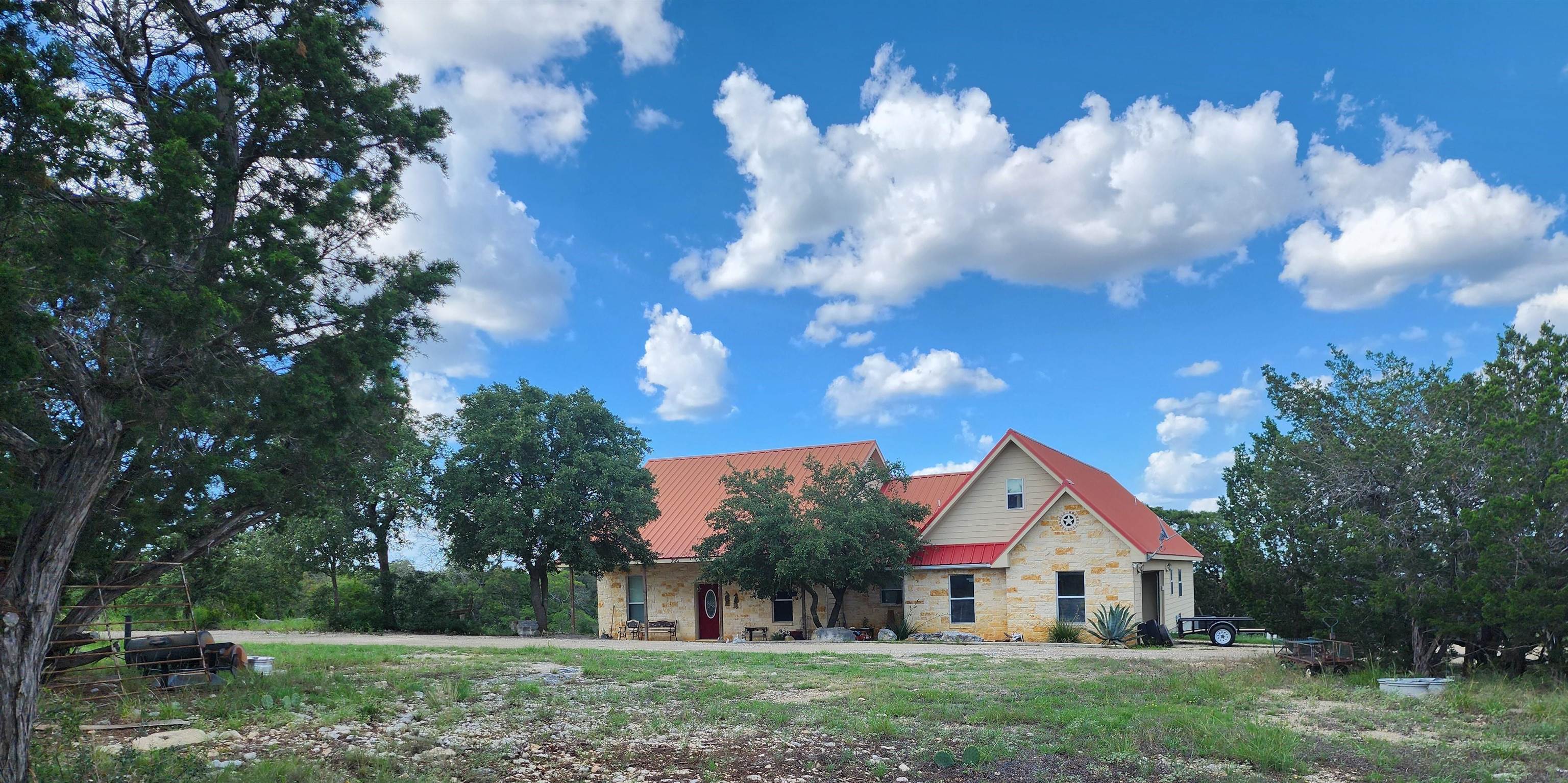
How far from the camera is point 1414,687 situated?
13.0 metres

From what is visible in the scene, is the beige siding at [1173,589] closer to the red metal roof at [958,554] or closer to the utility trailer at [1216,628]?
the utility trailer at [1216,628]

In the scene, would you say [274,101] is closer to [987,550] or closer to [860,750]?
[860,750]

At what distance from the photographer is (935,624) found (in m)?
28.6

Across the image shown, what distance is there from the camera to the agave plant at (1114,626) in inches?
1005

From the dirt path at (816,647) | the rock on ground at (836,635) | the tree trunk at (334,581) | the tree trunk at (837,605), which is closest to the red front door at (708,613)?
the dirt path at (816,647)

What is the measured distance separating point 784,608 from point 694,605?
3.15m

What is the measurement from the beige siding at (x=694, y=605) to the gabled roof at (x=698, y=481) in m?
0.91

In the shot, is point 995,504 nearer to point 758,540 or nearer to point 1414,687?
point 758,540

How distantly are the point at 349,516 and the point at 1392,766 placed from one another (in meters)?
29.2

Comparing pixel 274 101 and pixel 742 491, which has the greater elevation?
pixel 274 101

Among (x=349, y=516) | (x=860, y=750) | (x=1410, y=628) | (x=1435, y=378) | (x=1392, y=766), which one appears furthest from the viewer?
(x=349, y=516)

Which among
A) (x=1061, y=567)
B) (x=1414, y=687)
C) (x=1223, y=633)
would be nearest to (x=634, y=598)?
(x=1061, y=567)

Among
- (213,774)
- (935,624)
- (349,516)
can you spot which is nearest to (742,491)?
(935,624)

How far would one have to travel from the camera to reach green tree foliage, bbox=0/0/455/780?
25.1ft
